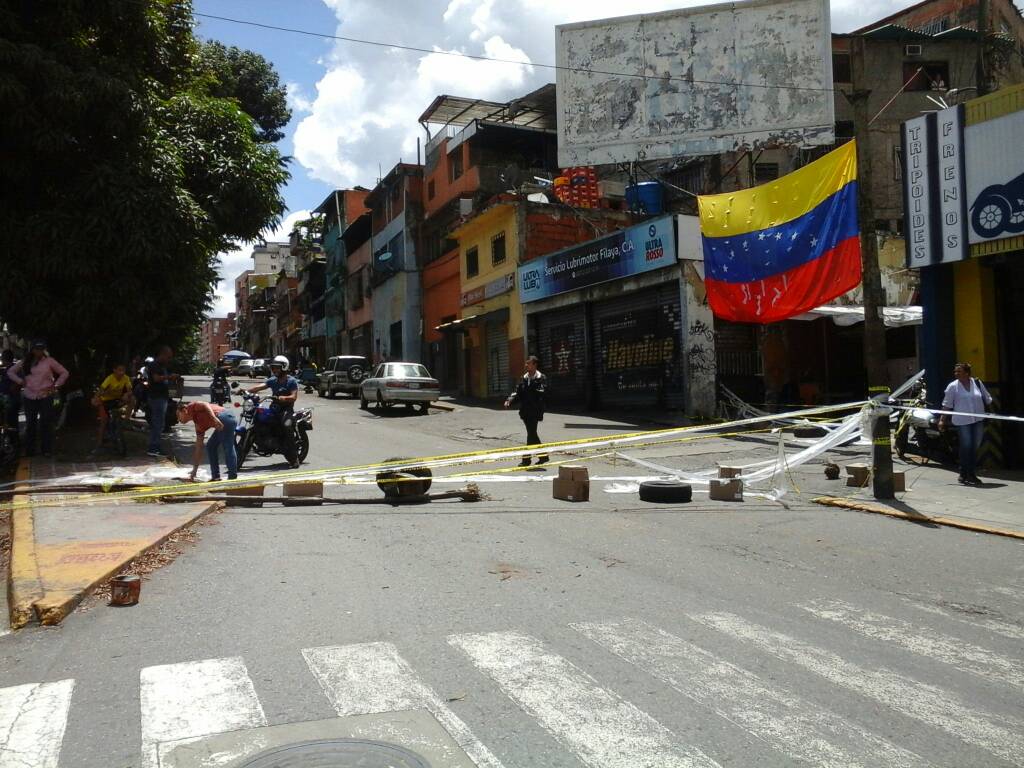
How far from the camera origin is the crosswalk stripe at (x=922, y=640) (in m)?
4.52

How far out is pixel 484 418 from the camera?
23.2 meters

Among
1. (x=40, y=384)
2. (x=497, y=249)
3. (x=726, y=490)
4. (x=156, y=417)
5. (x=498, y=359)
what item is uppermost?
(x=497, y=249)

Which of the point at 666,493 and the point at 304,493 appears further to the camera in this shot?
the point at 666,493

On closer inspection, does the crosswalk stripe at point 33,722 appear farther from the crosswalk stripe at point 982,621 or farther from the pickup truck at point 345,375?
the pickup truck at point 345,375

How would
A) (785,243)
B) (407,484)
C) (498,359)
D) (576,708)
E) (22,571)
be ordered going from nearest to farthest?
(576,708)
(22,571)
(407,484)
(785,243)
(498,359)

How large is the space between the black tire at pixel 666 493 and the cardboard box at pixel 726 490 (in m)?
0.43

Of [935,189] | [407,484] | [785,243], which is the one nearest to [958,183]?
[935,189]

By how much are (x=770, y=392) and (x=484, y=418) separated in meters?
7.70

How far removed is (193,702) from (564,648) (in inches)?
77.4

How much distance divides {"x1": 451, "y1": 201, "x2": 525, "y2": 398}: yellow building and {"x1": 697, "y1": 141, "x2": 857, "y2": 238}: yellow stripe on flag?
1187cm

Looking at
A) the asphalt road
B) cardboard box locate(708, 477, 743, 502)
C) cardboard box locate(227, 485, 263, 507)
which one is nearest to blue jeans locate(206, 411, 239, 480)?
cardboard box locate(227, 485, 263, 507)

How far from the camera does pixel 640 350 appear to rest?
73.3 feet

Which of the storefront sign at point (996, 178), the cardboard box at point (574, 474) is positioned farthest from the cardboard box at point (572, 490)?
the storefront sign at point (996, 178)

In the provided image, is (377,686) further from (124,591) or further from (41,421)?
(41,421)
